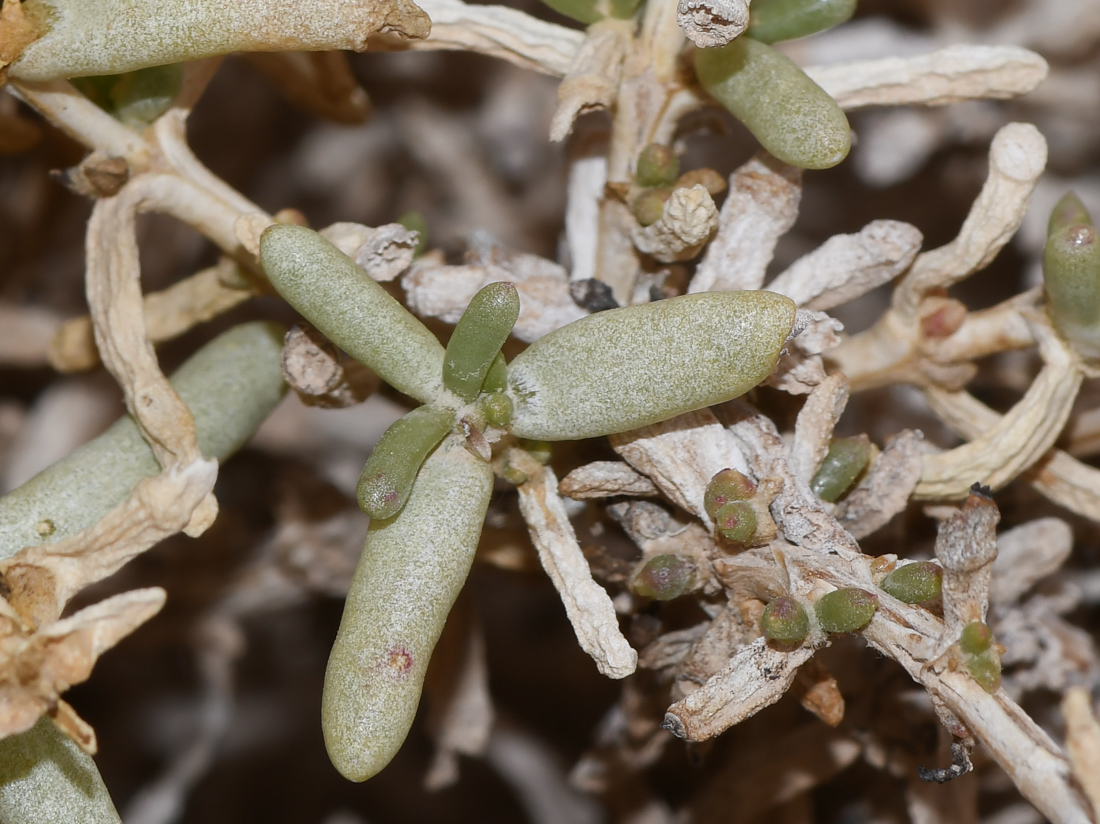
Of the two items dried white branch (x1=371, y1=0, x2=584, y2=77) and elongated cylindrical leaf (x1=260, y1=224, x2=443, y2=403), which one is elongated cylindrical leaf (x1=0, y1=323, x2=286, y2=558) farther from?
dried white branch (x1=371, y1=0, x2=584, y2=77)

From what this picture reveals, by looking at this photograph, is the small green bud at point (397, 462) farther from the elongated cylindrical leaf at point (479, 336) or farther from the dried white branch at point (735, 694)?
the dried white branch at point (735, 694)

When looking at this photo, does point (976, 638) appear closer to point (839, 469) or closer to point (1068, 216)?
point (839, 469)

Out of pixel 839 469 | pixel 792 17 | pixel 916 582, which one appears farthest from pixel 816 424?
pixel 792 17

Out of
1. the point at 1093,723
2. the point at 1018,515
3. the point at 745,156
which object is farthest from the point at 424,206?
the point at 1093,723

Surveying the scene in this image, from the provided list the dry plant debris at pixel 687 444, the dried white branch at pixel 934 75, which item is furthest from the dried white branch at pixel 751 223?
the dried white branch at pixel 934 75

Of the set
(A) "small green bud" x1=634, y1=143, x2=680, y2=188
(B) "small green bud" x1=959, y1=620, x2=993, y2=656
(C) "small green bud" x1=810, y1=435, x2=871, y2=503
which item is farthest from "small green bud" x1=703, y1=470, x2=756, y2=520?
(A) "small green bud" x1=634, y1=143, x2=680, y2=188

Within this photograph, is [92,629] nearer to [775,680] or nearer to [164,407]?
[164,407]
